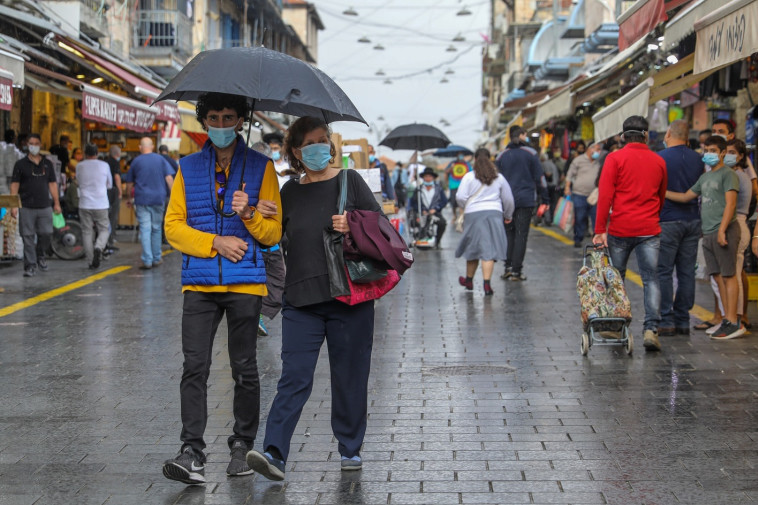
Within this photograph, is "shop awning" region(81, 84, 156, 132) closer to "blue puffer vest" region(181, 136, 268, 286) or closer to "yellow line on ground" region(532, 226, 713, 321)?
"yellow line on ground" region(532, 226, 713, 321)

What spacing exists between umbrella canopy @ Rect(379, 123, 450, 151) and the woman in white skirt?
8.82m

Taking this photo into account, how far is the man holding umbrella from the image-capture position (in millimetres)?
5238

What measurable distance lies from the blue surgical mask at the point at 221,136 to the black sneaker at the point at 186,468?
4.63 feet

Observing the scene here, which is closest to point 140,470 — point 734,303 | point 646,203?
point 646,203

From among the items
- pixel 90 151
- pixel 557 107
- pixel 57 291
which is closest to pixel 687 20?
pixel 57 291

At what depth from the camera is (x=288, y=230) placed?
5.42 metres

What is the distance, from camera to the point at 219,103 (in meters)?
5.31

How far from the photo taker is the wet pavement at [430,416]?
5.11 metres

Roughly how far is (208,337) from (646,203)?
185 inches

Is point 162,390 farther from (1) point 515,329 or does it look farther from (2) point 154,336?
(1) point 515,329

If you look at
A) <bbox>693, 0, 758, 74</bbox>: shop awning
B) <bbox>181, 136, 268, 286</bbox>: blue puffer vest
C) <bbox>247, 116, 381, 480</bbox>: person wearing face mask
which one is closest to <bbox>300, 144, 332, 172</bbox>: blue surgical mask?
<bbox>247, 116, 381, 480</bbox>: person wearing face mask

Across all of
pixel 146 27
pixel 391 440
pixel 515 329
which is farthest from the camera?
pixel 146 27

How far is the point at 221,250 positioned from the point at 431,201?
1697 centimetres

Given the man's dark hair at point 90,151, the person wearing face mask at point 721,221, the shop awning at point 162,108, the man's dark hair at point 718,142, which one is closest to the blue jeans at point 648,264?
the person wearing face mask at point 721,221
